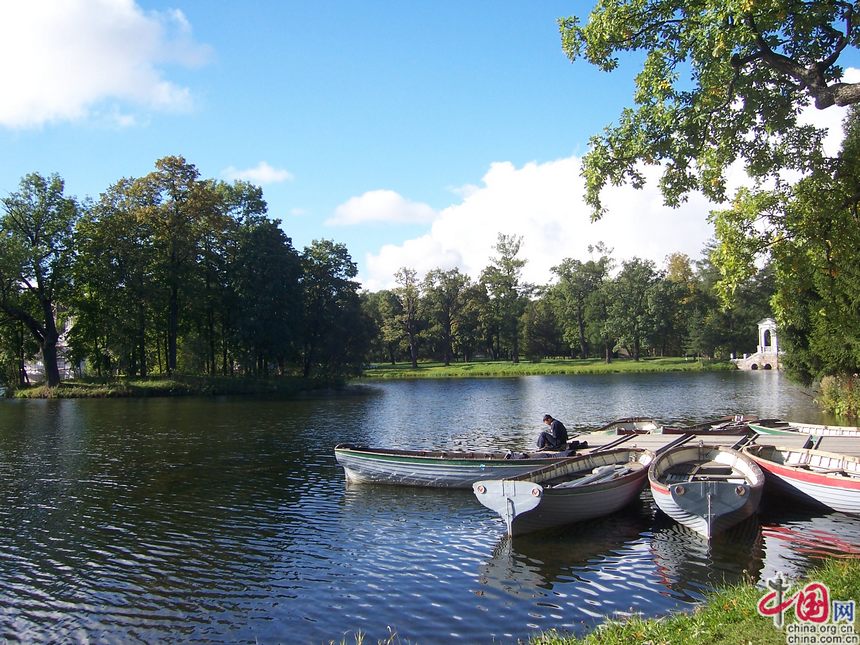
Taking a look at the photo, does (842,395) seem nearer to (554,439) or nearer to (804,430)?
(804,430)

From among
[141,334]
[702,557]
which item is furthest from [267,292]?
[702,557]

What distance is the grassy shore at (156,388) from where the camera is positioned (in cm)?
5644

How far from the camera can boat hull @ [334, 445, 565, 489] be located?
61.2ft

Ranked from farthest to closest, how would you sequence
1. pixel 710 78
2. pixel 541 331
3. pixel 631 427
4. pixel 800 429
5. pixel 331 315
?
pixel 541 331 → pixel 331 315 → pixel 631 427 → pixel 800 429 → pixel 710 78

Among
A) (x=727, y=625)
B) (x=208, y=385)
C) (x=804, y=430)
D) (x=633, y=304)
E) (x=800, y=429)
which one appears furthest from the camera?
(x=633, y=304)

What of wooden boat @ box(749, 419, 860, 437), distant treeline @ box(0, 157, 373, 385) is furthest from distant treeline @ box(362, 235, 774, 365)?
wooden boat @ box(749, 419, 860, 437)

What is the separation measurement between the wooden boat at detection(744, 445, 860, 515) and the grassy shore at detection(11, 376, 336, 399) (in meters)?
48.6

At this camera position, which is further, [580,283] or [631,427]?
[580,283]

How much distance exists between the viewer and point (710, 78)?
12359 millimetres

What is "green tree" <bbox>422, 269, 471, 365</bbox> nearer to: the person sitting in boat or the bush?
the bush

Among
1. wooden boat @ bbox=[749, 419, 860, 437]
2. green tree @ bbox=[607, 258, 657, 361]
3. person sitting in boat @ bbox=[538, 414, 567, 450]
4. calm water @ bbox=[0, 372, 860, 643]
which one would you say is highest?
green tree @ bbox=[607, 258, 657, 361]

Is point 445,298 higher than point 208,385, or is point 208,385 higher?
point 445,298

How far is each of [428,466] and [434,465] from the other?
187mm

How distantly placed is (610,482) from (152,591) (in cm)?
998
